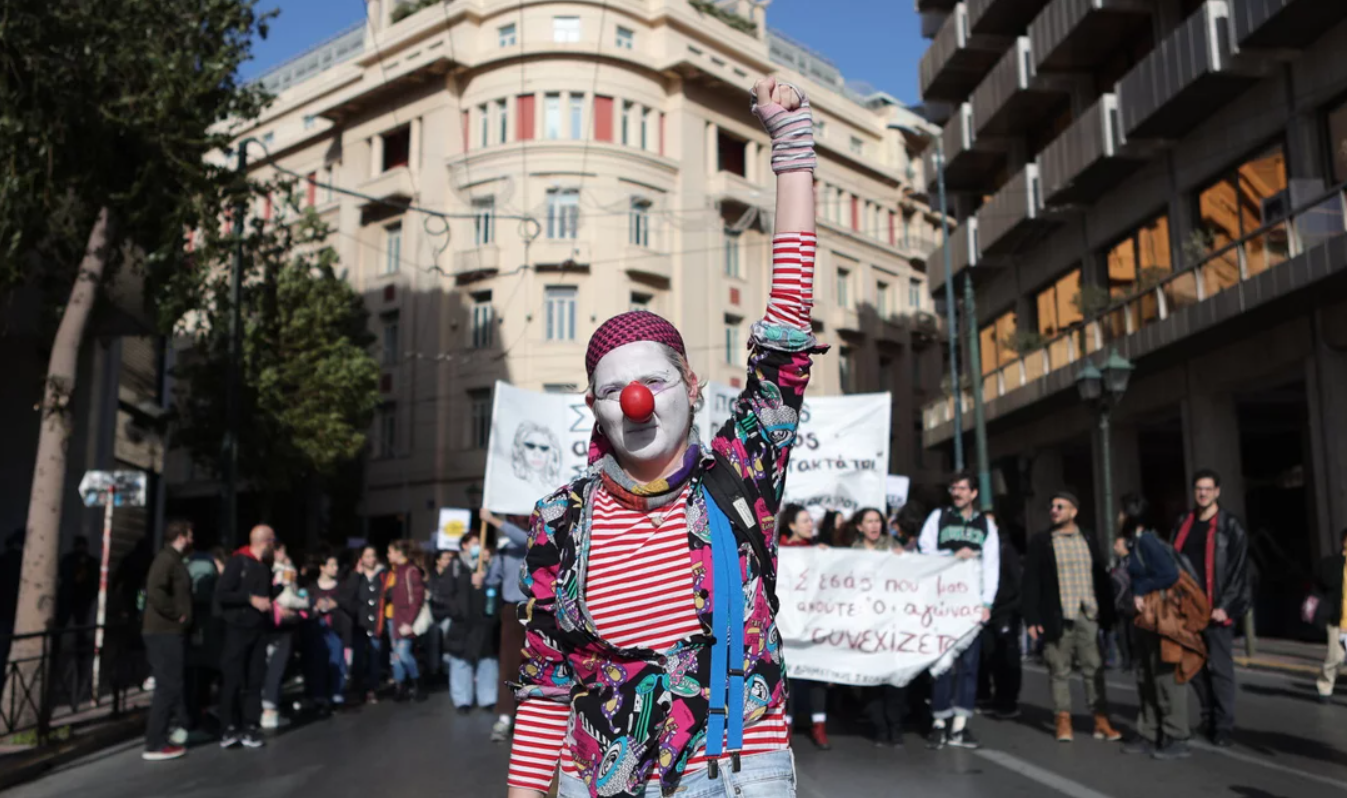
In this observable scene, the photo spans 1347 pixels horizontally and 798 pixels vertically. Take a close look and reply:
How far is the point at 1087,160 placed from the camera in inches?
936

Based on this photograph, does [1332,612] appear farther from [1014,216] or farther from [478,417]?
[478,417]

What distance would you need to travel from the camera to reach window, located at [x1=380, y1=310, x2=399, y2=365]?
38.9 metres

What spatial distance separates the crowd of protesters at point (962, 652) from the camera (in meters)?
8.71

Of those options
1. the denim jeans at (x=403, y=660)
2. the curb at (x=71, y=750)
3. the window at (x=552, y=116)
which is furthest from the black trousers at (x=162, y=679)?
the window at (x=552, y=116)

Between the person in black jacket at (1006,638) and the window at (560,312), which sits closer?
the person in black jacket at (1006,638)

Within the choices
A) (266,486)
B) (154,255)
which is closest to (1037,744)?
(154,255)

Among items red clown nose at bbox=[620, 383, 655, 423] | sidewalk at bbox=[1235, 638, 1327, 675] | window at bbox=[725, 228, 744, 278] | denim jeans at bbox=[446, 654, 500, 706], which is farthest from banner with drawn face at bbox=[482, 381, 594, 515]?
window at bbox=[725, 228, 744, 278]

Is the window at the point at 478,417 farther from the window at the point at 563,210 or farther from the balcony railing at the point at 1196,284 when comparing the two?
the balcony railing at the point at 1196,284

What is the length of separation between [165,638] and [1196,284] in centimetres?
1616

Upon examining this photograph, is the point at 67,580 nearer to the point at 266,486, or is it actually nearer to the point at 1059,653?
the point at 1059,653

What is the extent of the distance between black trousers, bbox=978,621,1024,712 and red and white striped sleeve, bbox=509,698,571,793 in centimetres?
891

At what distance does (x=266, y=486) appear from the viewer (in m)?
32.3

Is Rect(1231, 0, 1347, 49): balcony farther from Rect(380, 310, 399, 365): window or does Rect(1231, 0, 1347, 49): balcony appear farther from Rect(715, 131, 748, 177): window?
Rect(380, 310, 399, 365): window

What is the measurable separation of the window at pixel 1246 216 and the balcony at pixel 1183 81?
118 cm
